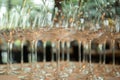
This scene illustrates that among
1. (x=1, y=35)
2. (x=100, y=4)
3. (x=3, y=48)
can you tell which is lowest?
(x=3, y=48)

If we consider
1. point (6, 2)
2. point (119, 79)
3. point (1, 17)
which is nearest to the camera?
point (119, 79)

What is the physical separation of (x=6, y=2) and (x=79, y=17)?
11.7ft

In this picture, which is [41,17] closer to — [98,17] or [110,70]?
[98,17]

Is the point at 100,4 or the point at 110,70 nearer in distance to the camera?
the point at 110,70

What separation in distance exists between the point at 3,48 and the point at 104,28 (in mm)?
3459

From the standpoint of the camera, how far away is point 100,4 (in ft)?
10.4

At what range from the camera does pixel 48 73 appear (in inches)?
74.8

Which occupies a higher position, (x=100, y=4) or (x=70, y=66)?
(x=100, y=4)

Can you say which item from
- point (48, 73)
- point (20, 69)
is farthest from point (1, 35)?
point (48, 73)

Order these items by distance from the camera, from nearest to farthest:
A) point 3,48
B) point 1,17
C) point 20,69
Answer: point 20,69, point 1,17, point 3,48

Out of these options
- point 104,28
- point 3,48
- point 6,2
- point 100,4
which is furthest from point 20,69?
point 6,2

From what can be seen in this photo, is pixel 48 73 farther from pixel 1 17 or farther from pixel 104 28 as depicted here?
pixel 1 17

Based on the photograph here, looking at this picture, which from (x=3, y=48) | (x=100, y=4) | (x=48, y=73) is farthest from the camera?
(x=3, y=48)

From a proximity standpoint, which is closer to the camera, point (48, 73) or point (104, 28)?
point (48, 73)
